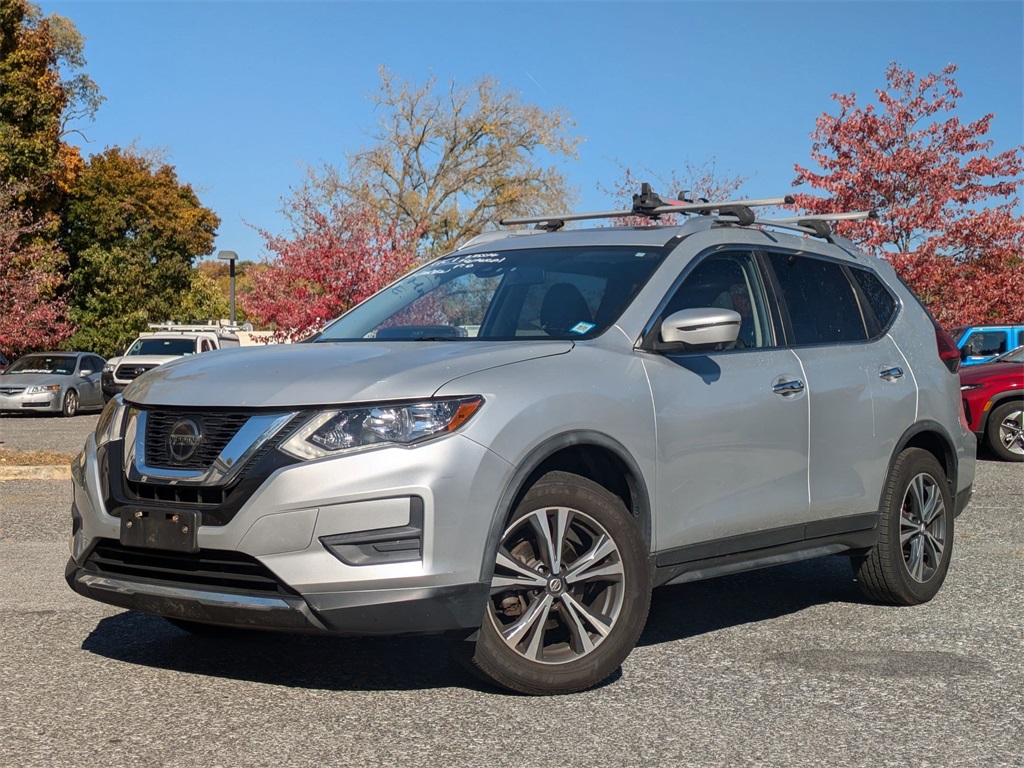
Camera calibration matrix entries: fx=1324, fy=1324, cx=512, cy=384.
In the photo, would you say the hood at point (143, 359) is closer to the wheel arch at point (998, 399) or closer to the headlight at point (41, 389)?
the headlight at point (41, 389)

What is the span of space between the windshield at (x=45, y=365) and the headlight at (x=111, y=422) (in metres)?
25.7

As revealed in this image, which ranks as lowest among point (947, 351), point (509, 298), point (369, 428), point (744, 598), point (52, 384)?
point (52, 384)

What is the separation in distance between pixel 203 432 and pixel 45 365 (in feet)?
89.4

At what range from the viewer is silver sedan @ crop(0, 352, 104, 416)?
28.4 meters

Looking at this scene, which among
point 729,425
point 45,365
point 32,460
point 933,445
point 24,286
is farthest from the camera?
point 24,286

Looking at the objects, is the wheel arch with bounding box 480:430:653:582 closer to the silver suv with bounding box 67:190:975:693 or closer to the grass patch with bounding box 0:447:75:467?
the silver suv with bounding box 67:190:975:693

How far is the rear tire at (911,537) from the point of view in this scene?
652 cm

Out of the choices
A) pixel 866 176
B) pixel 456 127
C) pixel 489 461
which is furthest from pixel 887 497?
pixel 456 127

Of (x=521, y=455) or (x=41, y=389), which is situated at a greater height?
(x=521, y=455)

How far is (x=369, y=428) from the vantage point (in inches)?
174

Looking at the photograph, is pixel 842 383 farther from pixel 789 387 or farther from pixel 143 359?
pixel 143 359

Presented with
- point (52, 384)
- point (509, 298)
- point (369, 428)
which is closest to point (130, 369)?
point (52, 384)

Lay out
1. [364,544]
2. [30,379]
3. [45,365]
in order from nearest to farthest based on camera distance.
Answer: [364,544]
[30,379]
[45,365]

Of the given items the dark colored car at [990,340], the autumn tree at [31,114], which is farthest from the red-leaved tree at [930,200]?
the autumn tree at [31,114]
